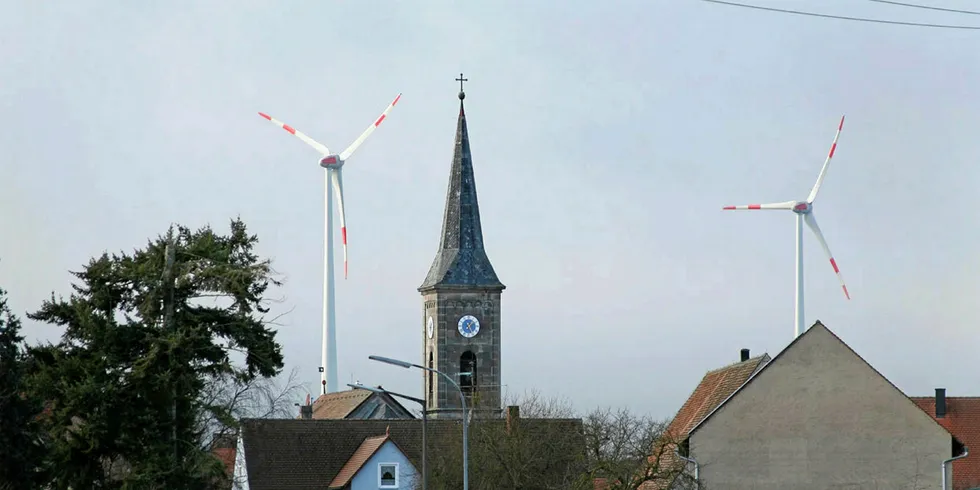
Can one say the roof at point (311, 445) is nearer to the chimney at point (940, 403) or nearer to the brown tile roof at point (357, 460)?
the brown tile roof at point (357, 460)

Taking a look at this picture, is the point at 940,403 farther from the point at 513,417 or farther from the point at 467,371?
the point at 467,371

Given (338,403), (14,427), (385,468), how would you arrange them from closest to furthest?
(14,427) < (385,468) < (338,403)

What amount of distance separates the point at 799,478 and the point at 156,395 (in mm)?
18741

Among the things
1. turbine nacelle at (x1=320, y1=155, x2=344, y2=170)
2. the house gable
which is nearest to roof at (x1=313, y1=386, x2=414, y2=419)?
turbine nacelle at (x1=320, y1=155, x2=344, y2=170)

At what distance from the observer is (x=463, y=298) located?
10031 cm

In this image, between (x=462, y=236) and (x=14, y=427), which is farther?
(x=462, y=236)

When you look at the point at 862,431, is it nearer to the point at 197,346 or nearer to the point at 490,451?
the point at 490,451

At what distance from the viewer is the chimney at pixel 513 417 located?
62425mm

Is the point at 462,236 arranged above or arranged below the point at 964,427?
above

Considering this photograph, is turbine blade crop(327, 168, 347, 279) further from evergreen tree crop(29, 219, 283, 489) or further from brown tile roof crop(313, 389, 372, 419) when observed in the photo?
evergreen tree crop(29, 219, 283, 489)

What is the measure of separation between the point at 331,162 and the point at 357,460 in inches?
1066

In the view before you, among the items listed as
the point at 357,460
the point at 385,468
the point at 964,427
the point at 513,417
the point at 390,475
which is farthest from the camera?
the point at 357,460

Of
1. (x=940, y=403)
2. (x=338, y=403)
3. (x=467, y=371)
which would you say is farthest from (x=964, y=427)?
(x=338, y=403)

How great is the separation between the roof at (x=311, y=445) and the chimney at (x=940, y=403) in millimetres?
19124
